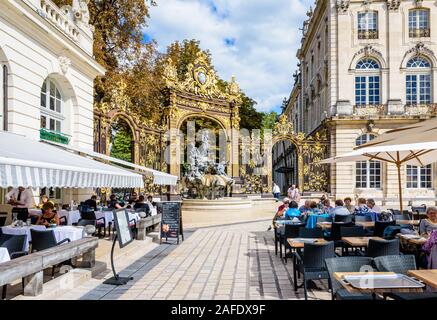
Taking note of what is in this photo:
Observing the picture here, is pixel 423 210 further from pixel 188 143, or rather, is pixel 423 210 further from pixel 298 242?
pixel 188 143

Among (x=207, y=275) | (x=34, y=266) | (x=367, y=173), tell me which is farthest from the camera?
(x=367, y=173)

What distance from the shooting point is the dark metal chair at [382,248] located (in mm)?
6008

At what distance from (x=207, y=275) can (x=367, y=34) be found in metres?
→ 25.8

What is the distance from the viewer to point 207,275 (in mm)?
7512

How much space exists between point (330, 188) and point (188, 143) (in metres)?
11.1

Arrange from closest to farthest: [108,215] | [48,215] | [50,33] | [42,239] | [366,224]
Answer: [42,239]
[48,215]
[366,224]
[108,215]
[50,33]

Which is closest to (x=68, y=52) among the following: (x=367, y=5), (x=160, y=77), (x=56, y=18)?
(x=56, y=18)

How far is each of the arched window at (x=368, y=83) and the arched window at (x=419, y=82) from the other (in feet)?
6.66

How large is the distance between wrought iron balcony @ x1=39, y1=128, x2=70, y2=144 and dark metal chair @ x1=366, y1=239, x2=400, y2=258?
33.1 feet

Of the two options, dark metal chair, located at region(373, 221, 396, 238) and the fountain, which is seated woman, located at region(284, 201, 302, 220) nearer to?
dark metal chair, located at region(373, 221, 396, 238)

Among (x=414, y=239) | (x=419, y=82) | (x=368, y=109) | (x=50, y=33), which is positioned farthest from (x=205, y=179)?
(x=414, y=239)

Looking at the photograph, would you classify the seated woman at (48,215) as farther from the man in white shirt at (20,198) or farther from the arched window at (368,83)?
the arched window at (368,83)

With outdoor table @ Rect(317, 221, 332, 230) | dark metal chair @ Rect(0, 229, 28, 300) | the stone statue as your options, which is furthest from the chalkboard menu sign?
the stone statue

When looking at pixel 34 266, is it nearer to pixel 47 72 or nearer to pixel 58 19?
pixel 47 72
